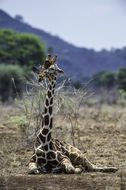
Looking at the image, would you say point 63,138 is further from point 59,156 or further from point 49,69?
point 49,69

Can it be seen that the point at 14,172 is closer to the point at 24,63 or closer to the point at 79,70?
the point at 24,63

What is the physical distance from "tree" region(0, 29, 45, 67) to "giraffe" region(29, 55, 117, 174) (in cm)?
3041

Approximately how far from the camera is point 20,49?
39.2 meters

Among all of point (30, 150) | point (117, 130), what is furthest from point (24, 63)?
point (30, 150)

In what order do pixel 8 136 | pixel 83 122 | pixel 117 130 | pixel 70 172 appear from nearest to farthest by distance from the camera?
pixel 70 172 → pixel 8 136 → pixel 117 130 → pixel 83 122

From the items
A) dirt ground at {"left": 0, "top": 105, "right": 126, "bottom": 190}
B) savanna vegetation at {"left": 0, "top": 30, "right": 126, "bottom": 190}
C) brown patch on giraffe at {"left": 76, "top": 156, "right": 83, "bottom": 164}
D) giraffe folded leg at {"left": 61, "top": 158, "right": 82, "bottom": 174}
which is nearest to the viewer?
dirt ground at {"left": 0, "top": 105, "right": 126, "bottom": 190}

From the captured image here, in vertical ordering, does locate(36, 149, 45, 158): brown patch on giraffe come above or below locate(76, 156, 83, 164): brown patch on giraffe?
above

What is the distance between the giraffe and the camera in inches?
244

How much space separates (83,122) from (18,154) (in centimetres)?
619

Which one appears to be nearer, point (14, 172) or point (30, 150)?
point (14, 172)

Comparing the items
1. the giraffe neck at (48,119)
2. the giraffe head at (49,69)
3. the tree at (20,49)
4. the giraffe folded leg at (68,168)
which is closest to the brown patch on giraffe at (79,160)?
the giraffe folded leg at (68,168)

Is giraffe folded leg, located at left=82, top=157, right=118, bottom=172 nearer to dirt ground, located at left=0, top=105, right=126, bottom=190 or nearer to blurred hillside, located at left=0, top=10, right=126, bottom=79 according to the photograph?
dirt ground, located at left=0, top=105, right=126, bottom=190

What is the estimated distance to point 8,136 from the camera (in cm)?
1025

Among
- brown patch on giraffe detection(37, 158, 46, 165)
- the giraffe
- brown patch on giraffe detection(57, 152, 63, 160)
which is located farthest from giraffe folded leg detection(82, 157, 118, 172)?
brown patch on giraffe detection(37, 158, 46, 165)
